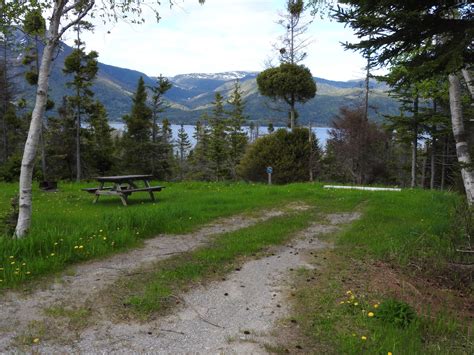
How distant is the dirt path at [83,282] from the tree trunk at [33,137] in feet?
5.00

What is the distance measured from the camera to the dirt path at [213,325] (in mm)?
3439

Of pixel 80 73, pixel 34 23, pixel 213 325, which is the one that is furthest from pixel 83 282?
pixel 80 73

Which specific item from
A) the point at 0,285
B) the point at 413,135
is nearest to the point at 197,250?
the point at 0,285

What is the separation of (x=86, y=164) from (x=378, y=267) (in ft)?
87.6

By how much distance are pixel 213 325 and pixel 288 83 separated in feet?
60.2

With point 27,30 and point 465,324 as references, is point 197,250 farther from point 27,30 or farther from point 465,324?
point 27,30

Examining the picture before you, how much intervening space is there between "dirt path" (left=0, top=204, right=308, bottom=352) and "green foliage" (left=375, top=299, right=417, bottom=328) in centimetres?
335

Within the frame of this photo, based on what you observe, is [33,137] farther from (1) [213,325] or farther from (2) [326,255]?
(2) [326,255]

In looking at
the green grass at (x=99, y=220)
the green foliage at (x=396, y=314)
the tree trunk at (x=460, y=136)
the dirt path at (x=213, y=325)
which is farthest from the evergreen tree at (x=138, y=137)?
the green foliage at (x=396, y=314)

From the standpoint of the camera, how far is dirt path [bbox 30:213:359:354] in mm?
3439

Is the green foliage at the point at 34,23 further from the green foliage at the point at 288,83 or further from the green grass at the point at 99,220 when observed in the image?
the green foliage at the point at 288,83

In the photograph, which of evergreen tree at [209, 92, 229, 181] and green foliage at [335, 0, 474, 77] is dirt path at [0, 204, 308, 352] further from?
evergreen tree at [209, 92, 229, 181]

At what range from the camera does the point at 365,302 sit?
443cm

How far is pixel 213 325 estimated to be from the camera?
12.8ft
